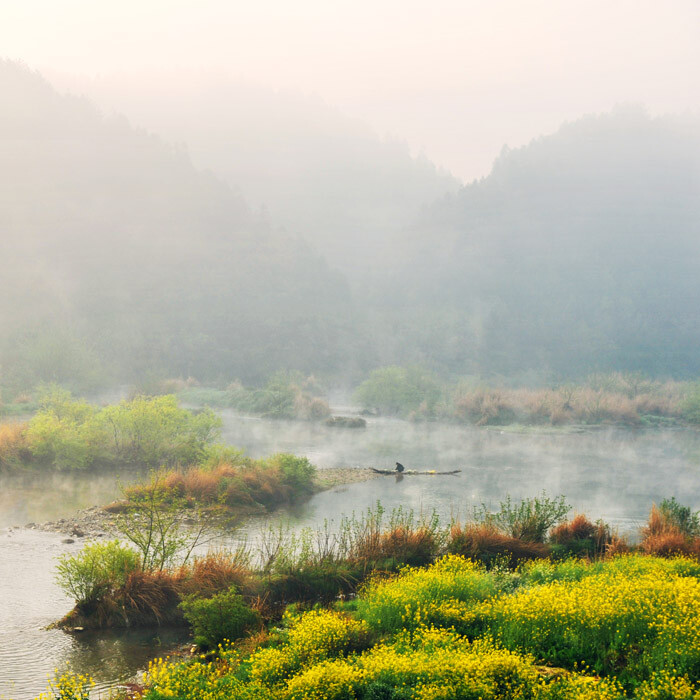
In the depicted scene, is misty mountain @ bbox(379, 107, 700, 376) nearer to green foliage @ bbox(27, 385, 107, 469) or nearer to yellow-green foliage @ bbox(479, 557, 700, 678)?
green foliage @ bbox(27, 385, 107, 469)

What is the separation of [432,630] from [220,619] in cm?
395

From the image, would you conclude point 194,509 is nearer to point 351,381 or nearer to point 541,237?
point 351,381

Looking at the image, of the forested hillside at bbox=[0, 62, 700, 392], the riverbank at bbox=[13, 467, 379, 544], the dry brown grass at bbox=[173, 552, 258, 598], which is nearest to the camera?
the dry brown grass at bbox=[173, 552, 258, 598]

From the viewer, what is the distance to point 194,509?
2209 cm

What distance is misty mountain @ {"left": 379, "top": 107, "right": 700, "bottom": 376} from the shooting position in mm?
120938

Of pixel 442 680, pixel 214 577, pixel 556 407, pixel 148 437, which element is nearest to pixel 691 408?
pixel 556 407

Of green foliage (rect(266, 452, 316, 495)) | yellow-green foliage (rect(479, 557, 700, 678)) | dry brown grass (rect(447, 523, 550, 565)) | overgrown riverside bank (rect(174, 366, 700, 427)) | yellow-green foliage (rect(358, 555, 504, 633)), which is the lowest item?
overgrown riverside bank (rect(174, 366, 700, 427))

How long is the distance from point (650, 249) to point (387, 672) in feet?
505

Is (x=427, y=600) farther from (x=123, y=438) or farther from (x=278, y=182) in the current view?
(x=278, y=182)

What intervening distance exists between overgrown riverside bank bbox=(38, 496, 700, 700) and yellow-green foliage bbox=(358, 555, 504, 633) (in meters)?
0.03

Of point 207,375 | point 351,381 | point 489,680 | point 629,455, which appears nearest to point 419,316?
point 351,381

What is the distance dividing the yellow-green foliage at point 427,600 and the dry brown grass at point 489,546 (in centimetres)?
312

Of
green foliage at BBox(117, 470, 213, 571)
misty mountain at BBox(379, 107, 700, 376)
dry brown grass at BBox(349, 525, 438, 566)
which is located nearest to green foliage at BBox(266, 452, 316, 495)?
green foliage at BBox(117, 470, 213, 571)

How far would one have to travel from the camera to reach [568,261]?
14525cm
